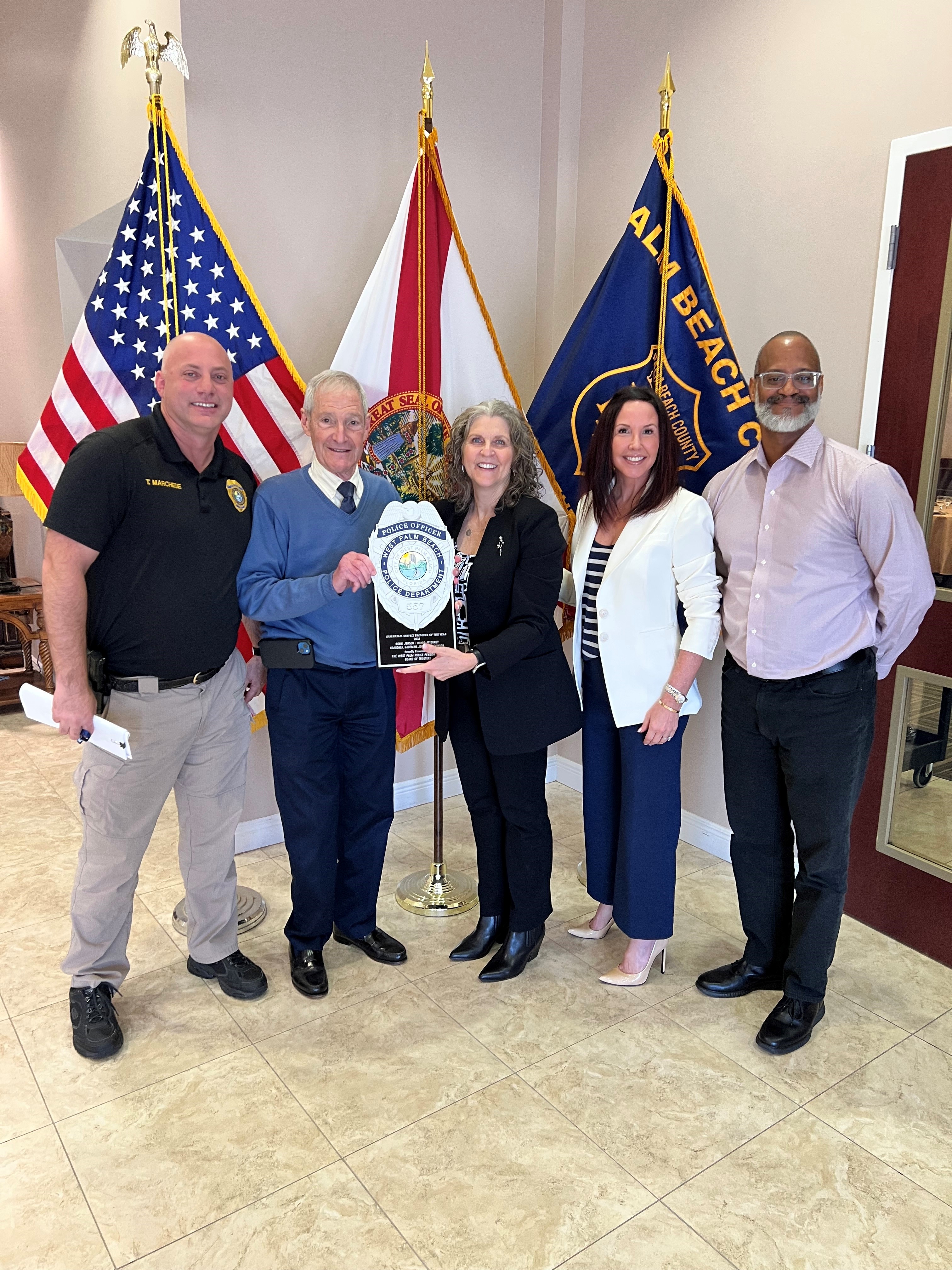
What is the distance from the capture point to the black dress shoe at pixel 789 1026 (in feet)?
7.23

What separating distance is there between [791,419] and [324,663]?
4.34 feet

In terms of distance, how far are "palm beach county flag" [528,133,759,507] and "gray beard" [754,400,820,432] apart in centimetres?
59

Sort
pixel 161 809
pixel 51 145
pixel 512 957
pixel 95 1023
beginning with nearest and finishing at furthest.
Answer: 1. pixel 95 1023
2. pixel 161 809
3. pixel 512 957
4. pixel 51 145

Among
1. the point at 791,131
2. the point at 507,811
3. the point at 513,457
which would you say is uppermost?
the point at 791,131

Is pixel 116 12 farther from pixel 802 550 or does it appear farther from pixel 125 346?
A: pixel 802 550

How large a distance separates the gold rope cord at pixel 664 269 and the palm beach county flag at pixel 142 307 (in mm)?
1176

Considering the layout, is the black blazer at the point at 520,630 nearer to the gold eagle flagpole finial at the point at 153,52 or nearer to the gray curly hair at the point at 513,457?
the gray curly hair at the point at 513,457

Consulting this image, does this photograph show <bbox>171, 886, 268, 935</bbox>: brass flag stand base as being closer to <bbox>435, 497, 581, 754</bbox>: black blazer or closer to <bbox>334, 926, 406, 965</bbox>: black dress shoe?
<bbox>334, 926, 406, 965</bbox>: black dress shoe

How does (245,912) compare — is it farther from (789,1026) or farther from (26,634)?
(26,634)

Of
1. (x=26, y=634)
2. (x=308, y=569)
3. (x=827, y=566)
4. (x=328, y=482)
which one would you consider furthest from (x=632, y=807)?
(x=26, y=634)

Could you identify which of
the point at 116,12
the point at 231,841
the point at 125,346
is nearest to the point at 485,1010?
the point at 231,841

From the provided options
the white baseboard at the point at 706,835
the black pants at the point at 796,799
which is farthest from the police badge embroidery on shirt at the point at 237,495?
the white baseboard at the point at 706,835

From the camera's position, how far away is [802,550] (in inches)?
82.7

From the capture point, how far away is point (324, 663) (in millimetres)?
2305
